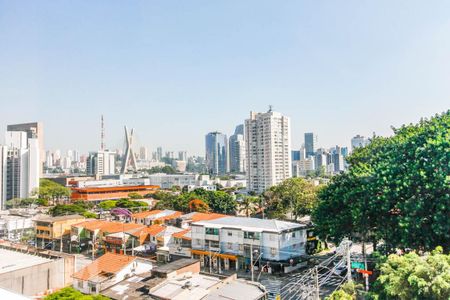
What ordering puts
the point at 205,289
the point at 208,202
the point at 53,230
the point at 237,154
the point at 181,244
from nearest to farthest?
the point at 205,289 → the point at 181,244 → the point at 53,230 → the point at 208,202 → the point at 237,154

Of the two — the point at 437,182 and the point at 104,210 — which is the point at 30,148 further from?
the point at 437,182

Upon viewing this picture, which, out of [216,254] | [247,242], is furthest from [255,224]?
[216,254]

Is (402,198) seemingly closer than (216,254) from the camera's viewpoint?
Yes

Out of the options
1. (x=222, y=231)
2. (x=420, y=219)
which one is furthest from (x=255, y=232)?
(x=420, y=219)

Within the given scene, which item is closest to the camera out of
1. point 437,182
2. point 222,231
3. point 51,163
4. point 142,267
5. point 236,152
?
point 437,182

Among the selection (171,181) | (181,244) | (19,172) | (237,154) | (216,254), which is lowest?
(216,254)

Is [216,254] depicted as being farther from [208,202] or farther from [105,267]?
[208,202]

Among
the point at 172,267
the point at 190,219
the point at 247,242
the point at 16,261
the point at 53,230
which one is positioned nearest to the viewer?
the point at 172,267
